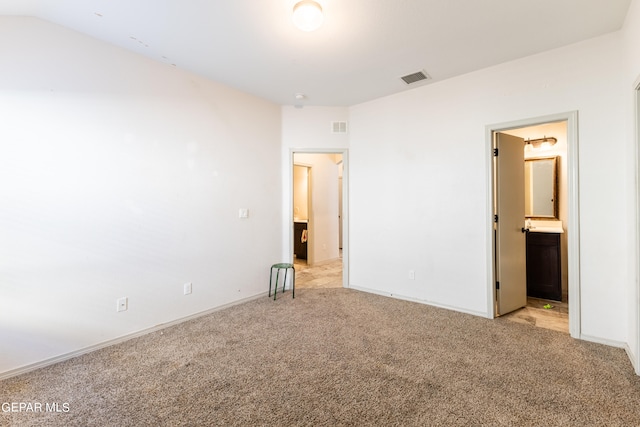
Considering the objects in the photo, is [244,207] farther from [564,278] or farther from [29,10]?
[564,278]

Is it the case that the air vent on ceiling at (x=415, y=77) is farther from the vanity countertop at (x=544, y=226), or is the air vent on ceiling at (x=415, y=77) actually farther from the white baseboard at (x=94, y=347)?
the white baseboard at (x=94, y=347)

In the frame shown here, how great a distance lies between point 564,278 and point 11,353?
5706 mm

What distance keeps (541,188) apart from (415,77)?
253 centimetres

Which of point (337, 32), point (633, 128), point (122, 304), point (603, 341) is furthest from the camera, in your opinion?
point (122, 304)

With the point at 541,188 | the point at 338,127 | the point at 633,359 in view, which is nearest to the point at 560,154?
the point at 541,188

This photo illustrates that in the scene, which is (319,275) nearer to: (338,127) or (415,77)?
(338,127)

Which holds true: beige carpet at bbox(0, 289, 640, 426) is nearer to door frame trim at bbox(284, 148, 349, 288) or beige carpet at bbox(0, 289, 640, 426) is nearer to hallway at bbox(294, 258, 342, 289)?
door frame trim at bbox(284, 148, 349, 288)

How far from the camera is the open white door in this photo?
10.3 feet

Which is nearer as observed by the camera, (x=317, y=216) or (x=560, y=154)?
(x=560, y=154)

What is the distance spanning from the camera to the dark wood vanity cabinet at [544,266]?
3.67 metres

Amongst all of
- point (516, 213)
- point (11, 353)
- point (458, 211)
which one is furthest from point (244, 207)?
point (516, 213)

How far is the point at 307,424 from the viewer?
5.25 feet

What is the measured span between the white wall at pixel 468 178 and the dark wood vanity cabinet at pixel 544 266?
1221 millimetres

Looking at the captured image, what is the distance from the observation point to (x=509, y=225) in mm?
3277
